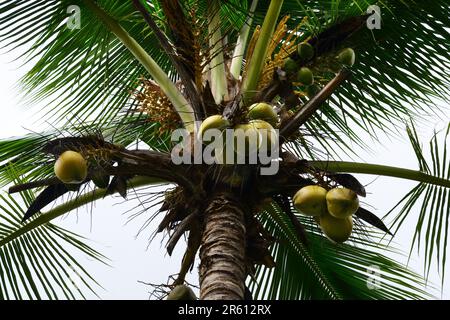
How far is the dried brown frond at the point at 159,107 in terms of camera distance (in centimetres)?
381

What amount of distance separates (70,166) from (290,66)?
46.7 inches

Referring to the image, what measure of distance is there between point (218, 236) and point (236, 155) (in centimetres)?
37

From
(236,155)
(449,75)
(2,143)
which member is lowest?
(236,155)

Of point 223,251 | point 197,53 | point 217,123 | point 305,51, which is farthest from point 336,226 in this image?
point 197,53

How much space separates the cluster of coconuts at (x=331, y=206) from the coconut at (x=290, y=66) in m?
0.70

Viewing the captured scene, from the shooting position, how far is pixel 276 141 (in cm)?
305

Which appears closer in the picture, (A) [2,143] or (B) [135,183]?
(B) [135,183]

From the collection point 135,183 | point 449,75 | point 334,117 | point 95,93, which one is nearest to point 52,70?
point 95,93

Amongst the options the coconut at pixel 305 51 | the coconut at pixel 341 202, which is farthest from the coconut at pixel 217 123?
the coconut at pixel 305 51

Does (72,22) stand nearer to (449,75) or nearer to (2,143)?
(2,143)

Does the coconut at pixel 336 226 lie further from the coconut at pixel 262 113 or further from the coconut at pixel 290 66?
the coconut at pixel 290 66

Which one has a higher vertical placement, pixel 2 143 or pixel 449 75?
pixel 449 75

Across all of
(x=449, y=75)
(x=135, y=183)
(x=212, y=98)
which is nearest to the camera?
(x=212, y=98)

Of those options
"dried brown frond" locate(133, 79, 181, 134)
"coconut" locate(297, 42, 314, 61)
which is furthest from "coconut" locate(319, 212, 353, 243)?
"dried brown frond" locate(133, 79, 181, 134)
